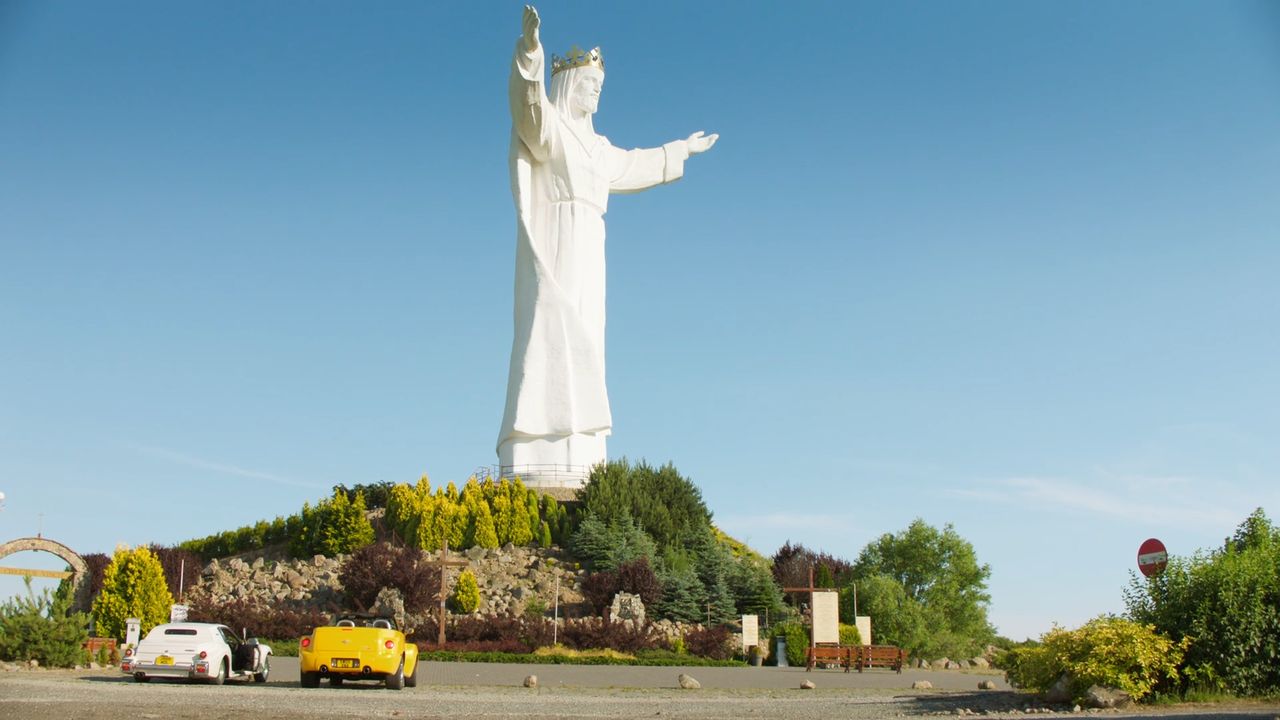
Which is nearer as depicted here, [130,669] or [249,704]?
[249,704]

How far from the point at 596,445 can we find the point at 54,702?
26.3m

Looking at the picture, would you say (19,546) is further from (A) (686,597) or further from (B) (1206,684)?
(B) (1206,684)

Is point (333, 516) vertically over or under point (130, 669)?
over

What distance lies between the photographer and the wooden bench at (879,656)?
885 inches

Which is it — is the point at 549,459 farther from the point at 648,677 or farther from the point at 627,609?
the point at 648,677

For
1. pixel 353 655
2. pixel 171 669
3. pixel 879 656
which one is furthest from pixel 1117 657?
pixel 171 669

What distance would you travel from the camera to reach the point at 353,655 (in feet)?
50.0

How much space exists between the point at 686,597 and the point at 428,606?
6.10 m

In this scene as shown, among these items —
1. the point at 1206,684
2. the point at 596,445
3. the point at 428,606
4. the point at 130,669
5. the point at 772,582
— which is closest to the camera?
the point at 1206,684

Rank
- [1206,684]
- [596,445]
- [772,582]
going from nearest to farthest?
1. [1206,684]
2. [772,582]
3. [596,445]

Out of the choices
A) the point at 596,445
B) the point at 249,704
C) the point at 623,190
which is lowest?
the point at 249,704

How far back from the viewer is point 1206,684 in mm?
13164

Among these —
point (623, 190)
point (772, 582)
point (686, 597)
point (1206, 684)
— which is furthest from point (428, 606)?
point (1206, 684)

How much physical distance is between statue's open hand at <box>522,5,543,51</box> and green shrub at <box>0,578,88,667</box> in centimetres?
1769
